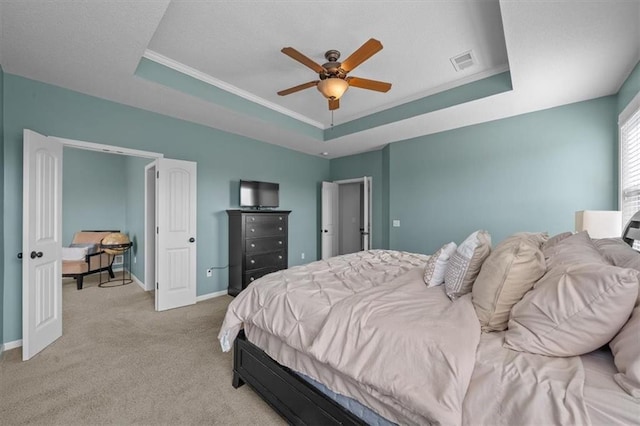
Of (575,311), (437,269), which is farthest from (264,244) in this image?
(575,311)

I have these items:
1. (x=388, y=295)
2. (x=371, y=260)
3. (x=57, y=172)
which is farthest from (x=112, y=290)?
(x=388, y=295)

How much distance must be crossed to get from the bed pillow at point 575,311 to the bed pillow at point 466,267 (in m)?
0.40

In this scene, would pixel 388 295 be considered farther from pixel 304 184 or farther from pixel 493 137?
pixel 304 184

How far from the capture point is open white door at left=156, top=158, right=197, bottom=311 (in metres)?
3.41

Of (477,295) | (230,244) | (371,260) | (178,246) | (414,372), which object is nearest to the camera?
(414,372)

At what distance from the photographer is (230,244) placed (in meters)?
4.17

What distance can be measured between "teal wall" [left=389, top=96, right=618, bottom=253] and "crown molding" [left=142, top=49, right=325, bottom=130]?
1925 mm

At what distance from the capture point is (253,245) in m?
4.05

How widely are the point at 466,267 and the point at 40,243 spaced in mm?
3571

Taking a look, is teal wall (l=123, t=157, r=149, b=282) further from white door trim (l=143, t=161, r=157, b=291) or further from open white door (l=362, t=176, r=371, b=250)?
open white door (l=362, t=176, r=371, b=250)

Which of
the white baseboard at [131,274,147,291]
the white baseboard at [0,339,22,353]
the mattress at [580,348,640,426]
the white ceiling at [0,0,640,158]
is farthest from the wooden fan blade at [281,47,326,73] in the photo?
the white baseboard at [131,274,147,291]

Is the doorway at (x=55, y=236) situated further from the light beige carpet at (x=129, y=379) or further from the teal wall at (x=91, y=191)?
the teal wall at (x=91, y=191)

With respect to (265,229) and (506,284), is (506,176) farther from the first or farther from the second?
(265,229)

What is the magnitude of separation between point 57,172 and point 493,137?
5.23 metres
